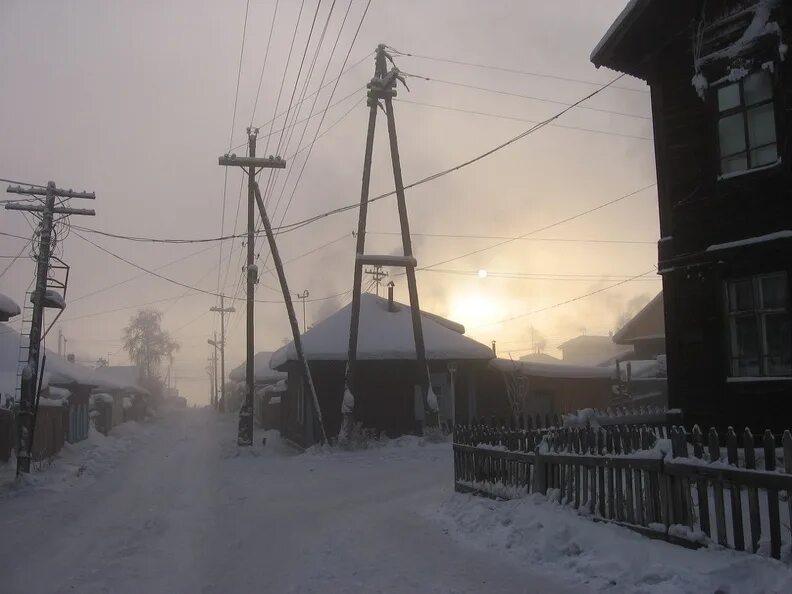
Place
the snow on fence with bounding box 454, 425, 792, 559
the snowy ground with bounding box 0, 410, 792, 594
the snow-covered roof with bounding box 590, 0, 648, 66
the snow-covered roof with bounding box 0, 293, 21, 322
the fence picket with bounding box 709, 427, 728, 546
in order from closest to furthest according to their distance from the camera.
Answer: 1. the snow on fence with bounding box 454, 425, 792, 559
2. the fence picket with bounding box 709, 427, 728, 546
3. the snowy ground with bounding box 0, 410, 792, 594
4. the snow-covered roof with bounding box 590, 0, 648, 66
5. the snow-covered roof with bounding box 0, 293, 21, 322

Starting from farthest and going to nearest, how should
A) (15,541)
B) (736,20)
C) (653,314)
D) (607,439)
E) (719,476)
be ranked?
1. (653,314)
2. (736,20)
3. (15,541)
4. (607,439)
5. (719,476)

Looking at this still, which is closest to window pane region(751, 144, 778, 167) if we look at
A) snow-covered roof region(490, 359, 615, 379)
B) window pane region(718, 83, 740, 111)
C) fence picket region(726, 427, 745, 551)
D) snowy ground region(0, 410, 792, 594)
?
window pane region(718, 83, 740, 111)

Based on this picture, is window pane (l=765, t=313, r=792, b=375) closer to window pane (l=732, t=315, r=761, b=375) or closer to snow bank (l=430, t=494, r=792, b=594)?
window pane (l=732, t=315, r=761, b=375)

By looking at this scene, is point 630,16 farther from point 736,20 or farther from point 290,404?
point 290,404

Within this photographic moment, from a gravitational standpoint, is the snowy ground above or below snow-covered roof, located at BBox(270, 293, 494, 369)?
below

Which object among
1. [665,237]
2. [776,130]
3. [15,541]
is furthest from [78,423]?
[776,130]

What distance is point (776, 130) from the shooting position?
440 inches

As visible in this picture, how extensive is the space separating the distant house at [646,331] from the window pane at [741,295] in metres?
17.9

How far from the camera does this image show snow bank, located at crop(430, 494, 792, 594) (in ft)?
20.2

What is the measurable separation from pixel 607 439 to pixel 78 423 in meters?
35.2

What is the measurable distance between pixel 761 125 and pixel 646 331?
78.1ft

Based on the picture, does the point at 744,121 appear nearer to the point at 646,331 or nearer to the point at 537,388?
the point at 537,388

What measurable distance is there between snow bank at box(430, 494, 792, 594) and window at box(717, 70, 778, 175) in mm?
6565

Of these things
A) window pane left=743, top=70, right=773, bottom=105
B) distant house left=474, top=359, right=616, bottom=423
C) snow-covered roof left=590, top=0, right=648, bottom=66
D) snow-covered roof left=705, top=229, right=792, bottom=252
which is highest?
snow-covered roof left=590, top=0, right=648, bottom=66
